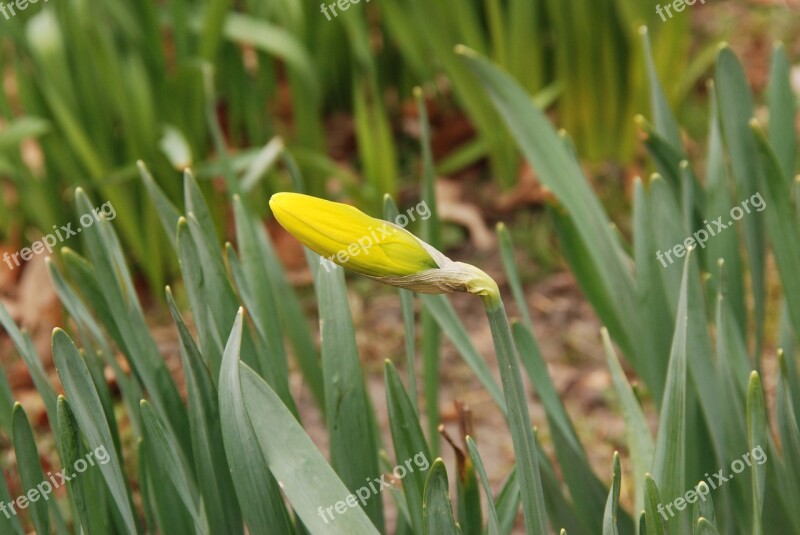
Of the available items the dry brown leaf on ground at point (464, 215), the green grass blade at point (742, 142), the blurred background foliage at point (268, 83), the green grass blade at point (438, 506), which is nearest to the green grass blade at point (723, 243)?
the green grass blade at point (742, 142)

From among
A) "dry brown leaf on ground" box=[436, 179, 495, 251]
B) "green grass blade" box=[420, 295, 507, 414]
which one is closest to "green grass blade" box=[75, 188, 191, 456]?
"green grass blade" box=[420, 295, 507, 414]

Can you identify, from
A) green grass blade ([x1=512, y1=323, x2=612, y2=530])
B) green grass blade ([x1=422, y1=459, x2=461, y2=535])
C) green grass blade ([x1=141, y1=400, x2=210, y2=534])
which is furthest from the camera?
green grass blade ([x1=512, y1=323, x2=612, y2=530])

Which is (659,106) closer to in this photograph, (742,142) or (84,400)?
(742,142)

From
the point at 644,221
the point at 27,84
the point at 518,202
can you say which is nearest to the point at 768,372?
the point at 518,202

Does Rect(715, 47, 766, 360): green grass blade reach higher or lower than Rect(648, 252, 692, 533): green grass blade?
higher

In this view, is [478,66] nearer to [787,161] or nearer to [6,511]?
[787,161]

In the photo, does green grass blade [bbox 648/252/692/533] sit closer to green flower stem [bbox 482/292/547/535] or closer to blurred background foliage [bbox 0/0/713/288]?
green flower stem [bbox 482/292/547/535]

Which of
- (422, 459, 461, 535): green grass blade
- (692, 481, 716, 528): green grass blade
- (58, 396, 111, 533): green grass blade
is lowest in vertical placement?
(692, 481, 716, 528): green grass blade
